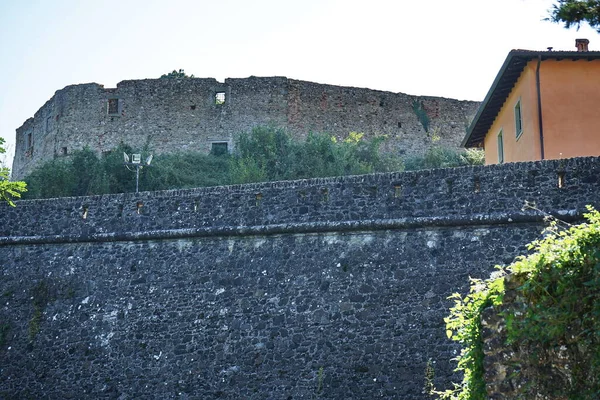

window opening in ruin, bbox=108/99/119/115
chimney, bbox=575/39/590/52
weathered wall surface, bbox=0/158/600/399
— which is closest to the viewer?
weathered wall surface, bbox=0/158/600/399

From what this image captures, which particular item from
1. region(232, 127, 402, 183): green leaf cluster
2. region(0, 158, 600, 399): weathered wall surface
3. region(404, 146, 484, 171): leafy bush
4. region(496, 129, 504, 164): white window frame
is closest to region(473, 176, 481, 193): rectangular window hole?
region(0, 158, 600, 399): weathered wall surface

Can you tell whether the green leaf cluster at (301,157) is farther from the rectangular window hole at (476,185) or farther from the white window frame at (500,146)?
the rectangular window hole at (476,185)

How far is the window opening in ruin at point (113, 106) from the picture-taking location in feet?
112

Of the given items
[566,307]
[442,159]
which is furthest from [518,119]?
[566,307]

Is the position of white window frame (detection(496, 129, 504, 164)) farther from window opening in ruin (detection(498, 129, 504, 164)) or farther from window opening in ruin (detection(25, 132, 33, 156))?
window opening in ruin (detection(25, 132, 33, 156))

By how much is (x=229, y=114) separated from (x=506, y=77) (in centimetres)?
1590

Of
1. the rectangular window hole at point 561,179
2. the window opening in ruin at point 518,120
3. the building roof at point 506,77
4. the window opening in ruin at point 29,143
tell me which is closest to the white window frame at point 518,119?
the window opening in ruin at point 518,120

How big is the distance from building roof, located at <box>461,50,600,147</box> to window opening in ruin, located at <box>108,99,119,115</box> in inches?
614

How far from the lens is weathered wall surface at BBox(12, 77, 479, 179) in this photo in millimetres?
33406

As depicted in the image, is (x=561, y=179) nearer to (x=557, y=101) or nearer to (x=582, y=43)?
(x=557, y=101)

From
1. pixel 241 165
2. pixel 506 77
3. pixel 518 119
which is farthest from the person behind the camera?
pixel 241 165

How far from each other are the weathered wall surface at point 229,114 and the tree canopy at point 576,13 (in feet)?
74.7

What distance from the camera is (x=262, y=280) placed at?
14812mm

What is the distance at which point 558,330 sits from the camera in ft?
20.3
